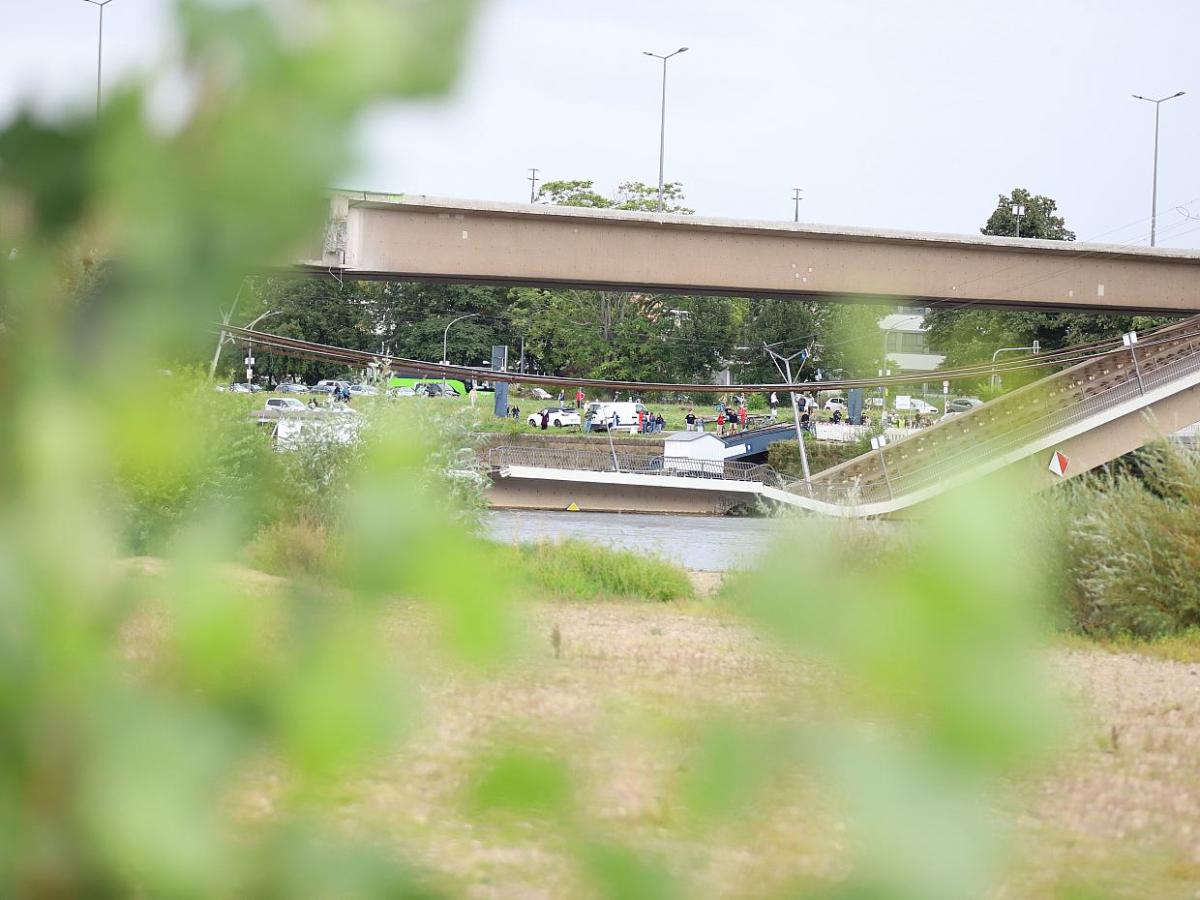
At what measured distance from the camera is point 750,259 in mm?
35562

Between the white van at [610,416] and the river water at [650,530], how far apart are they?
779 inches

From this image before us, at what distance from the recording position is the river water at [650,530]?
85.8ft

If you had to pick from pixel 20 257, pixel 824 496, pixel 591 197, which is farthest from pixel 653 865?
pixel 591 197

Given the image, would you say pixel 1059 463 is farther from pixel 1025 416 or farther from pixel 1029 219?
pixel 1029 219

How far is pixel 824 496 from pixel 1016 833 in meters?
30.2

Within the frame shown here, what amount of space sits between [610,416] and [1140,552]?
1693 inches

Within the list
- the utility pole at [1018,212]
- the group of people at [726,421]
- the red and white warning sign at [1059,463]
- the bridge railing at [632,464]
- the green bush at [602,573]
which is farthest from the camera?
the utility pole at [1018,212]

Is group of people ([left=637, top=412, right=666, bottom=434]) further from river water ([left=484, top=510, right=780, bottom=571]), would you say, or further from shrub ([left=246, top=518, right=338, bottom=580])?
shrub ([left=246, top=518, right=338, bottom=580])

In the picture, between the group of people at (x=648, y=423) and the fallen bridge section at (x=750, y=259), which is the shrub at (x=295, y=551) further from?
the group of people at (x=648, y=423)

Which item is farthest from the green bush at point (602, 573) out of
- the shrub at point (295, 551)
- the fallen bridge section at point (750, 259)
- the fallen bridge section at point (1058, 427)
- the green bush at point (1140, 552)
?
the shrub at point (295, 551)

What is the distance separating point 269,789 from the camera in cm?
54

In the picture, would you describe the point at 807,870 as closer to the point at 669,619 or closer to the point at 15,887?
the point at 15,887

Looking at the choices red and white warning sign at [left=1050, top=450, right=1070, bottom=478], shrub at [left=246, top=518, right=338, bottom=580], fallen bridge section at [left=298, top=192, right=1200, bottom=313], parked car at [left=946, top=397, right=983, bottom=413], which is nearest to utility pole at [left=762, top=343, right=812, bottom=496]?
fallen bridge section at [left=298, top=192, right=1200, bottom=313]

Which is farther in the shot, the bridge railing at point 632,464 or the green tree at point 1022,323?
the bridge railing at point 632,464
